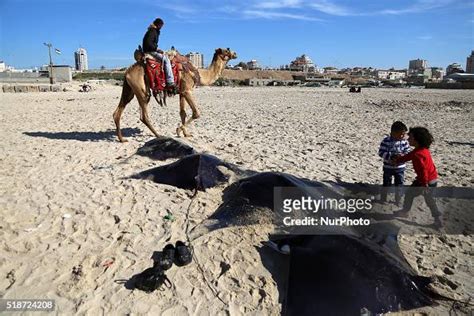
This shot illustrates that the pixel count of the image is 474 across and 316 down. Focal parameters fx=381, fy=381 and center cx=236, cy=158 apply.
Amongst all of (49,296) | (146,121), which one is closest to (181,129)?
(146,121)

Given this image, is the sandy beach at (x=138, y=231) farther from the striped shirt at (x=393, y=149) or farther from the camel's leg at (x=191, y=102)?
the striped shirt at (x=393, y=149)

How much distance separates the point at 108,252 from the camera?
4383 millimetres

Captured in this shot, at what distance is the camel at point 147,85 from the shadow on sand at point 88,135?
30.6 inches

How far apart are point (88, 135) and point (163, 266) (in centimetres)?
815

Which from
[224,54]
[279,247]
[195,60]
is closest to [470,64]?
[195,60]

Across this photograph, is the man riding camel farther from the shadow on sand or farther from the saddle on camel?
the shadow on sand

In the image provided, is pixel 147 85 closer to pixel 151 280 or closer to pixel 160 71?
pixel 160 71

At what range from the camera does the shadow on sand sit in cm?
1045

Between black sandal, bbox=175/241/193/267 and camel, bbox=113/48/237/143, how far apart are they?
5.99m

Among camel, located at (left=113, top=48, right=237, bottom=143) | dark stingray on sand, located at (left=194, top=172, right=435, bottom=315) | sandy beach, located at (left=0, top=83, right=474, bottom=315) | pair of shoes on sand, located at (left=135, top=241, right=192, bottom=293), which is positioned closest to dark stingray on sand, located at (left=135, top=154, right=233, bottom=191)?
sandy beach, located at (left=0, top=83, right=474, bottom=315)

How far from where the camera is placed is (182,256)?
410 centimetres

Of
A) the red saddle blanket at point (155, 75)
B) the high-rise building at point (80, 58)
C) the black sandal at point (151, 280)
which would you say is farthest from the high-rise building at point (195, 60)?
the high-rise building at point (80, 58)

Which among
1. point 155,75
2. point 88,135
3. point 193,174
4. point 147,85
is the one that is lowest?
point 193,174

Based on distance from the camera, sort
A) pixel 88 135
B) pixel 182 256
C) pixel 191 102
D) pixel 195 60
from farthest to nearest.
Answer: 1. pixel 195 60
2. pixel 88 135
3. pixel 191 102
4. pixel 182 256
